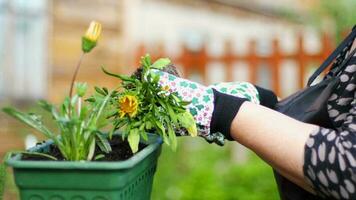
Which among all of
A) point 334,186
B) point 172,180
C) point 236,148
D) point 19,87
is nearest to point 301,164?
point 334,186

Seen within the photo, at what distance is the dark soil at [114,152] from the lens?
3.69 feet

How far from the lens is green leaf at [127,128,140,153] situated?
3.78ft

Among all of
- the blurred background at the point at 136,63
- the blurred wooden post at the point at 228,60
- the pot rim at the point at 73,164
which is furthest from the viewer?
the blurred wooden post at the point at 228,60

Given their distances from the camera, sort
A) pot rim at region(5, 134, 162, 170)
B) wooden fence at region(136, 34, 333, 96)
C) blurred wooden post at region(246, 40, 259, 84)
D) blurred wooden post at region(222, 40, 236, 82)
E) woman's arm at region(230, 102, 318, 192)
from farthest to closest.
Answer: blurred wooden post at region(222, 40, 236, 82) < blurred wooden post at region(246, 40, 259, 84) < wooden fence at region(136, 34, 333, 96) < woman's arm at region(230, 102, 318, 192) < pot rim at region(5, 134, 162, 170)

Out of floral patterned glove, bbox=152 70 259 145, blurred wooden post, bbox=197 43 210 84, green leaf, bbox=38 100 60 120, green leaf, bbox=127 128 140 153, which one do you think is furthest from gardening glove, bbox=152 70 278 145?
blurred wooden post, bbox=197 43 210 84

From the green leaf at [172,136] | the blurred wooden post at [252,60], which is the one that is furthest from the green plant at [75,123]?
the blurred wooden post at [252,60]

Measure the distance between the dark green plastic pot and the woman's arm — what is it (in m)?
0.22

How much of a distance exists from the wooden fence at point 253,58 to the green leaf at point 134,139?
439 cm

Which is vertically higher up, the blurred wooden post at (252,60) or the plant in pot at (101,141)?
the plant in pot at (101,141)

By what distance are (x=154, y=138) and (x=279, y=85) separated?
4751mm

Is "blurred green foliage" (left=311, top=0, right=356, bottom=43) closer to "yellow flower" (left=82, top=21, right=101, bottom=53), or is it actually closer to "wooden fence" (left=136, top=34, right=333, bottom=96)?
"wooden fence" (left=136, top=34, right=333, bottom=96)

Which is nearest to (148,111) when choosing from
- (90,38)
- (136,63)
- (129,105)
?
(129,105)

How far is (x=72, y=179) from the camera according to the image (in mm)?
1032

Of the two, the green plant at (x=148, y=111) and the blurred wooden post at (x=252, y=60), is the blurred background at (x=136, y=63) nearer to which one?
the blurred wooden post at (x=252, y=60)
